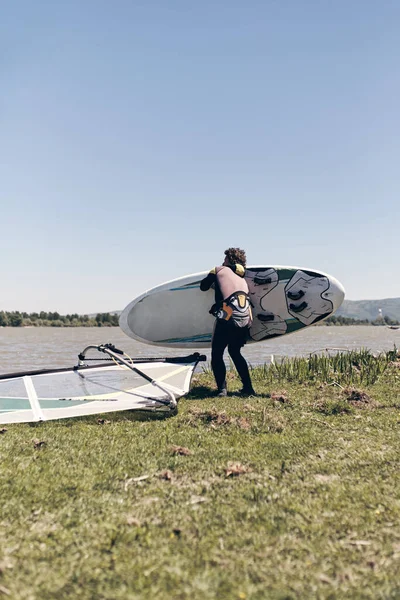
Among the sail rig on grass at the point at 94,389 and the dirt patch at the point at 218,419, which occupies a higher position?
the sail rig on grass at the point at 94,389

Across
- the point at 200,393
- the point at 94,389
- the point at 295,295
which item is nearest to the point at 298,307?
the point at 295,295

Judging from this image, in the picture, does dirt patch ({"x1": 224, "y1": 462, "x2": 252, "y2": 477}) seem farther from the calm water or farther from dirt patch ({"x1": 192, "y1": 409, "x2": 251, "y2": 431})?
the calm water

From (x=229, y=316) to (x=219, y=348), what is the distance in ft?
1.71

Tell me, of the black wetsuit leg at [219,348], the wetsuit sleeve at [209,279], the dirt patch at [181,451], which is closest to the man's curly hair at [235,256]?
the wetsuit sleeve at [209,279]

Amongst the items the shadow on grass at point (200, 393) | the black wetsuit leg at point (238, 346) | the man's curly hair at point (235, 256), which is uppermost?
the man's curly hair at point (235, 256)

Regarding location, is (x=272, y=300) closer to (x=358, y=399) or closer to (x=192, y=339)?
(x=192, y=339)

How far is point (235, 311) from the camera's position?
5.65 meters

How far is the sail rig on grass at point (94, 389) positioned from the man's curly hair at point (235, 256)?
4.85 feet

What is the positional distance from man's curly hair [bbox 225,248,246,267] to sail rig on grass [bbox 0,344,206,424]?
1.48 meters

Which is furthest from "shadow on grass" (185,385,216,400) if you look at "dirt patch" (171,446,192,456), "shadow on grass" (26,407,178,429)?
"dirt patch" (171,446,192,456)

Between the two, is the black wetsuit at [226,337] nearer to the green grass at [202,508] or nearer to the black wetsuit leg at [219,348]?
the black wetsuit leg at [219,348]

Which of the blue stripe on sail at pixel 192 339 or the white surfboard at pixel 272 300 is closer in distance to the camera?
the white surfboard at pixel 272 300

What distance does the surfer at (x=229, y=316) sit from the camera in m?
5.67

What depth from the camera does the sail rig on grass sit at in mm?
4445
